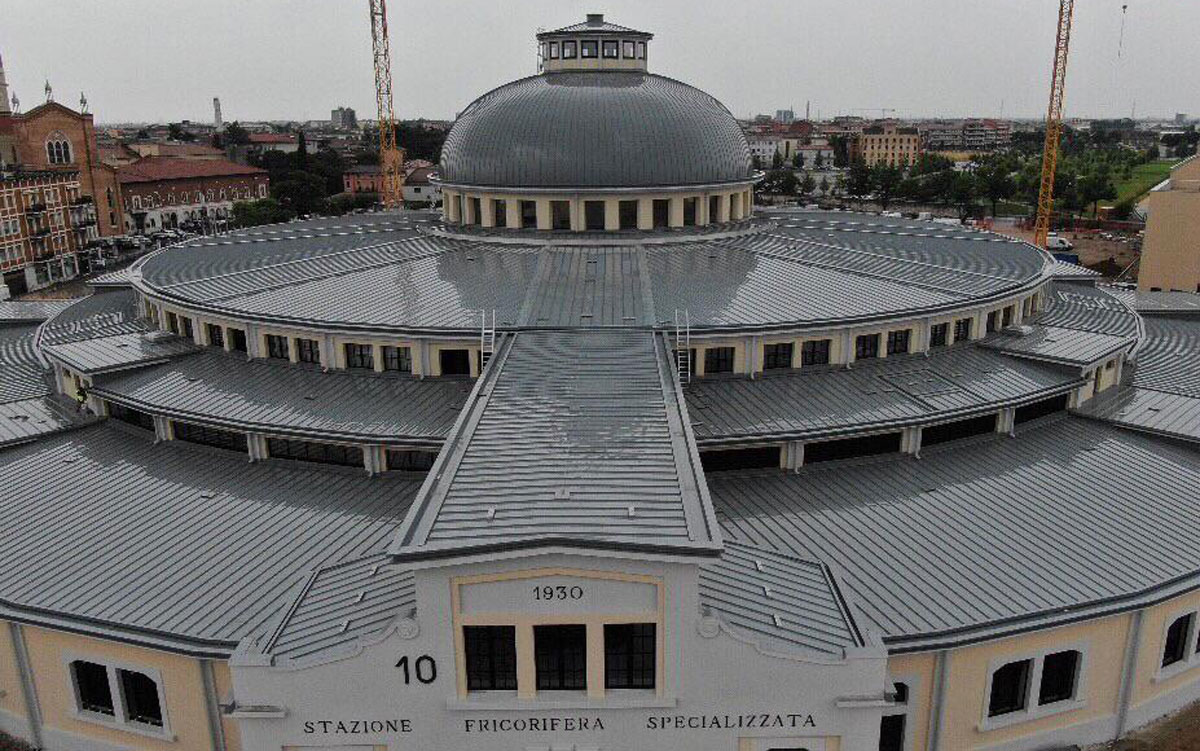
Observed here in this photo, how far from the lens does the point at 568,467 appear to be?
69.8 ft

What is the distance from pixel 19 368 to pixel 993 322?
47.6 meters

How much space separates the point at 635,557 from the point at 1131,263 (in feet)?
344

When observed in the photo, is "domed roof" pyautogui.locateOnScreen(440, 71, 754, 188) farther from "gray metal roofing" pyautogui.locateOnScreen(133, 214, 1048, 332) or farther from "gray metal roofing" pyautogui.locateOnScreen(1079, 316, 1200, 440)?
"gray metal roofing" pyautogui.locateOnScreen(1079, 316, 1200, 440)

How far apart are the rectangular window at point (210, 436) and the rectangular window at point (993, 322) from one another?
3132 centimetres

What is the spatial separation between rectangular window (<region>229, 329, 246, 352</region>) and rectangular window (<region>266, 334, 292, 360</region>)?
1546 millimetres

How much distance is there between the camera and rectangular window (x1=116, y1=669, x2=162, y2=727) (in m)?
25.1

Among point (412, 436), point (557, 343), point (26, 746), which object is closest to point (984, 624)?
point (557, 343)

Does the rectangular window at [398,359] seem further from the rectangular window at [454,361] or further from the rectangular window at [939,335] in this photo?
the rectangular window at [939,335]

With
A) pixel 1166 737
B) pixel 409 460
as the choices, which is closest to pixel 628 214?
pixel 409 460

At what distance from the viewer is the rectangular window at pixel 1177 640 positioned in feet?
88.6

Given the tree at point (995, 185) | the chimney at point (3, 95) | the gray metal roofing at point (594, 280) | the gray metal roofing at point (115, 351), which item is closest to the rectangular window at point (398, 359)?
the gray metal roofing at point (594, 280)

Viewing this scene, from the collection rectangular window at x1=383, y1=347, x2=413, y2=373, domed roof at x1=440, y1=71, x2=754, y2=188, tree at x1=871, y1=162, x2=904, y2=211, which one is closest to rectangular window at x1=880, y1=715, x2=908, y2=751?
rectangular window at x1=383, y1=347, x2=413, y2=373

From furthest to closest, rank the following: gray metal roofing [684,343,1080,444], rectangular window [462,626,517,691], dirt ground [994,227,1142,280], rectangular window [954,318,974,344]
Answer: dirt ground [994,227,1142,280] → rectangular window [954,318,974,344] → gray metal roofing [684,343,1080,444] → rectangular window [462,626,517,691]

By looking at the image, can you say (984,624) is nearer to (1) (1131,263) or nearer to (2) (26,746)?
(2) (26,746)
